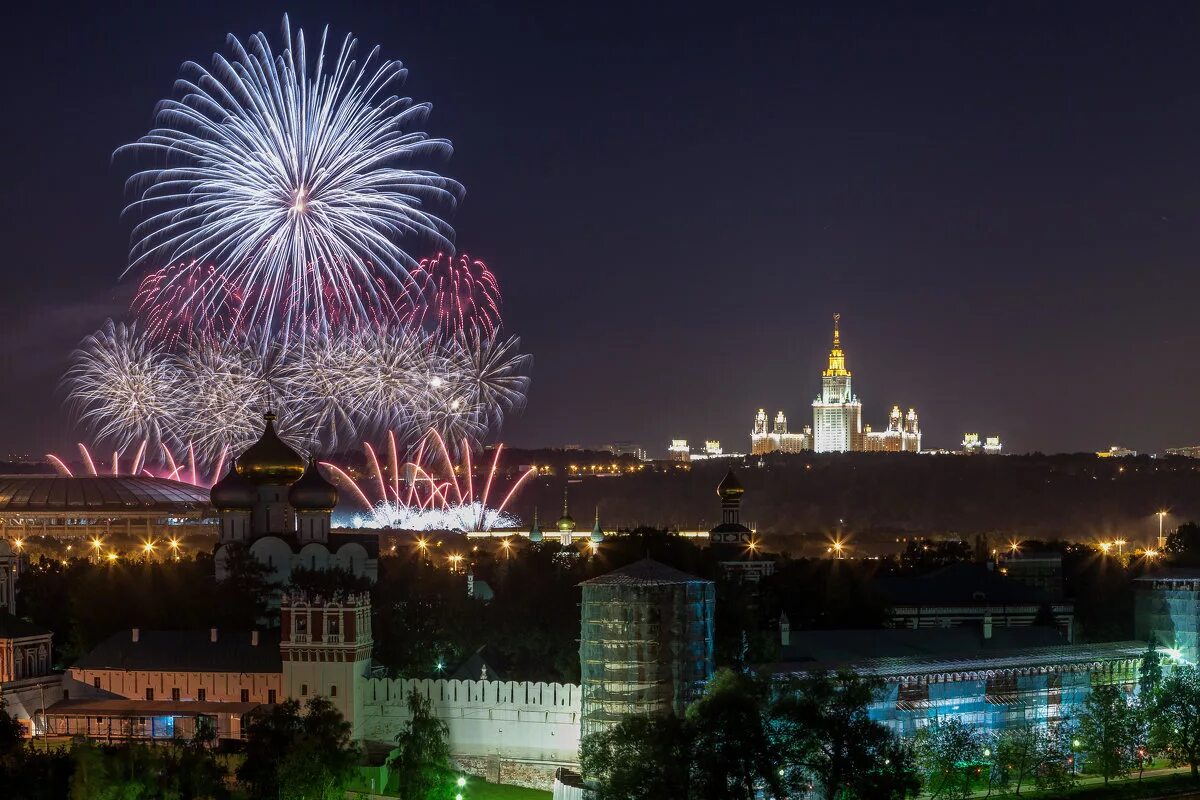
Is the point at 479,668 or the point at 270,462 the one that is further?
the point at 270,462

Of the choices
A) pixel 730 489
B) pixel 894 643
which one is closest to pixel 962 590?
pixel 730 489

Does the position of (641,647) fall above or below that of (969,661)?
above

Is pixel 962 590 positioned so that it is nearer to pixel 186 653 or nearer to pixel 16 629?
pixel 186 653

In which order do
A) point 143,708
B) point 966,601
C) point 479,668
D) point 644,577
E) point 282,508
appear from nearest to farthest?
1. point 644,577
2. point 143,708
3. point 479,668
4. point 282,508
5. point 966,601

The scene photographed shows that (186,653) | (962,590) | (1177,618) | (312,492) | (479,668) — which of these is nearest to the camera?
(186,653)

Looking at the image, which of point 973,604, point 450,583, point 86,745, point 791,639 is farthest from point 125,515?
point 86,745

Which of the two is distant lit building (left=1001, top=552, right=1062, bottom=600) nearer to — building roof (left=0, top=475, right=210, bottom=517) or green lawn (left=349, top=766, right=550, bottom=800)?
building roof (left=0, top=475, right=210, bottom=517)

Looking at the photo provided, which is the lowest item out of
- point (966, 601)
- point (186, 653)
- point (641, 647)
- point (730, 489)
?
point (186, 653)

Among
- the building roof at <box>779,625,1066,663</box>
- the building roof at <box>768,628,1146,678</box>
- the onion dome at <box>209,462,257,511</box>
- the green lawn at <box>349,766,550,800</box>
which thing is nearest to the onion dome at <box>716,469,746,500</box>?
the onion dome at <box>209,462,257,511</box>
